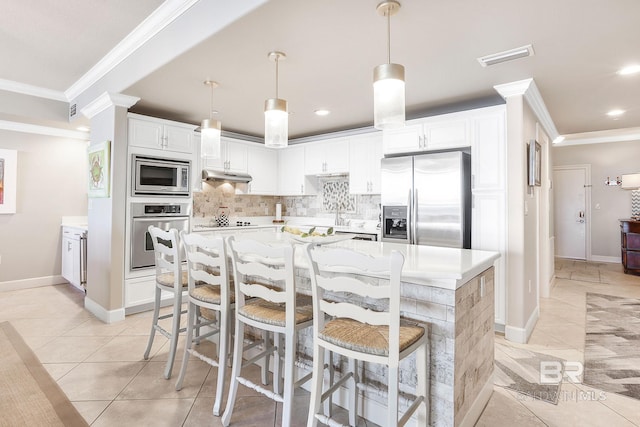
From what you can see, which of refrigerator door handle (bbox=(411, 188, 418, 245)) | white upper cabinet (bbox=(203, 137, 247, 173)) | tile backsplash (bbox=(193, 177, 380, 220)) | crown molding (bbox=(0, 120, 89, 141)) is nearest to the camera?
refrigerator door handle (bbox=(411, 188, 418, 245))

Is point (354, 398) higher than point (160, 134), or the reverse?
point (160, 134)

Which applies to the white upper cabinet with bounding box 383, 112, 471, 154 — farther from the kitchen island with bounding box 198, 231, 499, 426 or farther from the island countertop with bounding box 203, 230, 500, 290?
the kitchen island with bounding box 198, 231, 499, 426

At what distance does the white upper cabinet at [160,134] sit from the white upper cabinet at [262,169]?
1.16 metres

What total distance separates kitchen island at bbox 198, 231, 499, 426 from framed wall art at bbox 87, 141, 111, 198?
8.42 feet

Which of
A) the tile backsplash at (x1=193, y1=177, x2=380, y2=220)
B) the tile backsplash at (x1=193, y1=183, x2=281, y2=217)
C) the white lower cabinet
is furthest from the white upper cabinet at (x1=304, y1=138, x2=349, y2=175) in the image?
the white lower cabinet

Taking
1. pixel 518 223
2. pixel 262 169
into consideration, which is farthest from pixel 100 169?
pixel 518 223

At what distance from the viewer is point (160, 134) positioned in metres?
3.83

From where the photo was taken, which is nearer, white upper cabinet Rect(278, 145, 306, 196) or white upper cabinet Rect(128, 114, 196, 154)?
white upper cabinet Rect(128, 114, 196, 154)

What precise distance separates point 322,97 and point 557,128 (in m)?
3.75

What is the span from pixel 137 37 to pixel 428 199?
300 cm

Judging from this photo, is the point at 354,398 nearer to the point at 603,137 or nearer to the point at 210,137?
the point at 210,137

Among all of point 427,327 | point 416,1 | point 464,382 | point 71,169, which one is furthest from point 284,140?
point 71,169

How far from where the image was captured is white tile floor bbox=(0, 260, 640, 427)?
1938 millimetres

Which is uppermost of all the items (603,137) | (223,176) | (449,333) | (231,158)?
(603,137)
